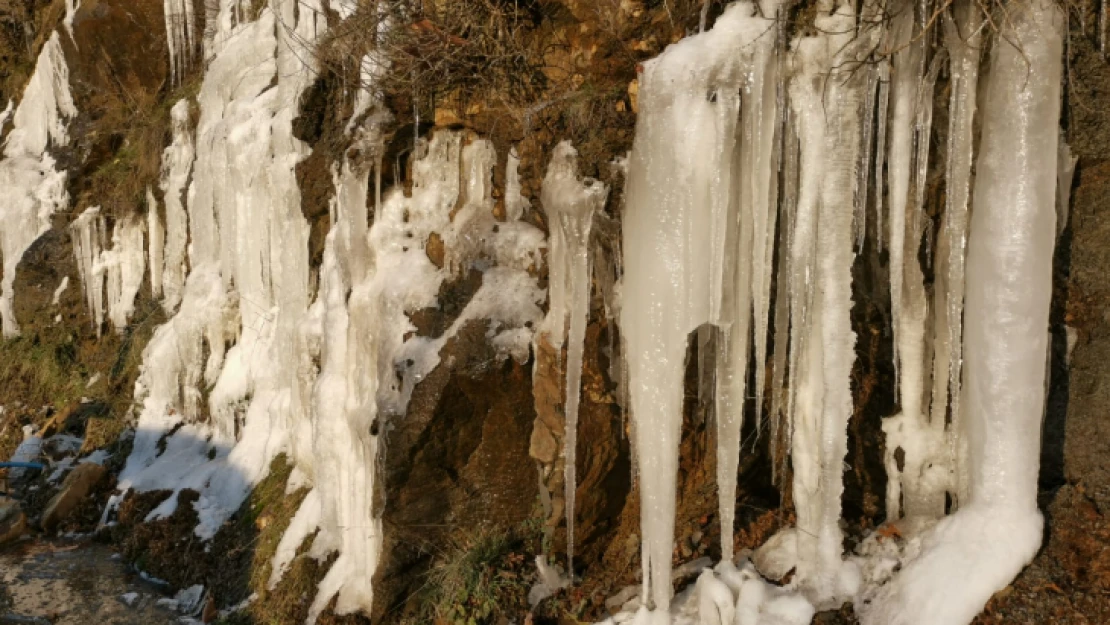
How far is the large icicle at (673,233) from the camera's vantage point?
332 centimetres

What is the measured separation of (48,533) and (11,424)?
283 cm

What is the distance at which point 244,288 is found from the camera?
292 inches

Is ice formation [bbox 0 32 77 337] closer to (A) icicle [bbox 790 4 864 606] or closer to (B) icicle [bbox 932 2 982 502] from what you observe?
(A) icicle [bbox 790 4 864 606]

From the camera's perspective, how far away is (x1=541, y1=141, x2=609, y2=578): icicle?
3959 mm

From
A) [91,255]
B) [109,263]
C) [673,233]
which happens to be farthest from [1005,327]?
[91,255]

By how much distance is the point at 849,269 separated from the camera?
327 cm

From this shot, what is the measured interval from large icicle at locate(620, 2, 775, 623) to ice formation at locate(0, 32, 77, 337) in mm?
9144

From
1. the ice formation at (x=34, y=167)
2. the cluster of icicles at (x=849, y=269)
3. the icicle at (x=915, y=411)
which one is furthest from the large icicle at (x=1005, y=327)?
the ice formation at (x=34, y=167)

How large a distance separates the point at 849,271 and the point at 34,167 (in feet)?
35.8

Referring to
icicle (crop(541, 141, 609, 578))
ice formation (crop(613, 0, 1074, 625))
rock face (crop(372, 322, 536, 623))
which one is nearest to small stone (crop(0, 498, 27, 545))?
rock face (crop(372, 322, 536, 623))

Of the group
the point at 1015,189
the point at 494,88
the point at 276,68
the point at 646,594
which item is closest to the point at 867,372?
the point at 1015,189

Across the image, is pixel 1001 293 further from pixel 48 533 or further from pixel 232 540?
pixel 48 533

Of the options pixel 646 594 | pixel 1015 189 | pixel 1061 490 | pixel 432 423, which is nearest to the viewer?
pixel 1015 189

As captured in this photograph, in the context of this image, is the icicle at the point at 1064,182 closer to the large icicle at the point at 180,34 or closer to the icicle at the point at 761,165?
the icicle at the point at 761,165
